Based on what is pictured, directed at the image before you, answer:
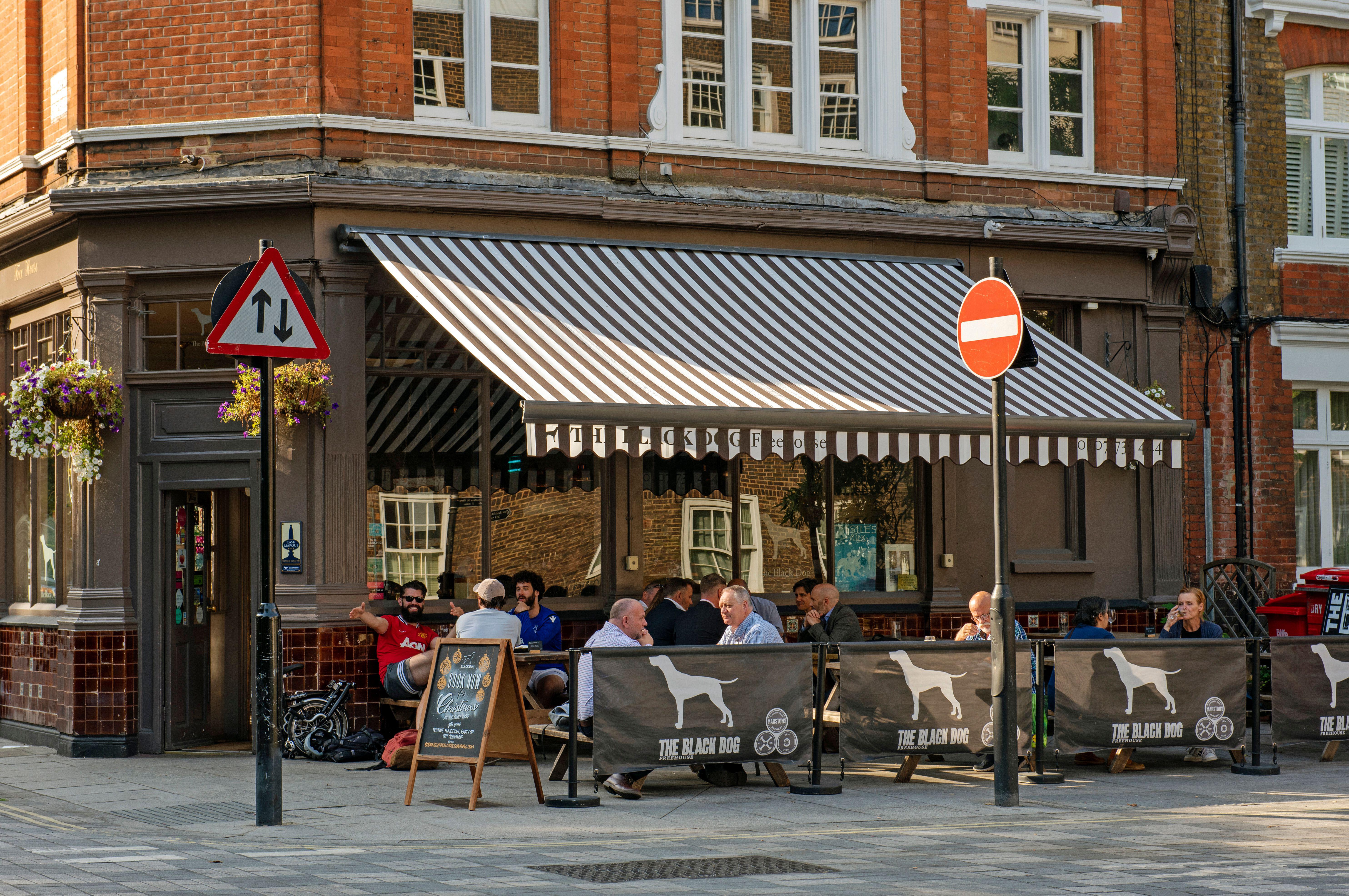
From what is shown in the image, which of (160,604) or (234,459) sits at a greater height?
(234,459)

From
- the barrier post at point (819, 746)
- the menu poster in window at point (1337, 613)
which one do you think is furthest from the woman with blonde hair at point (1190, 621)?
the barrier post at point (819, 746)

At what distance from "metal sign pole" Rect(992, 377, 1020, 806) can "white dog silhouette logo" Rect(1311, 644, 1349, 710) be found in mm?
3363

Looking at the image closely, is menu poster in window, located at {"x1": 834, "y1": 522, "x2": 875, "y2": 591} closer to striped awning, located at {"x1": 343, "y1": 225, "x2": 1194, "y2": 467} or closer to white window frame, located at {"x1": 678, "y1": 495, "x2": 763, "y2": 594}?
white window frame, located at {"x1": 678, "y1": 495, "x2": 763, "y2": 594}

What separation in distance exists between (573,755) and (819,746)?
172cm

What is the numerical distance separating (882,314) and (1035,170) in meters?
Answer: 2.97

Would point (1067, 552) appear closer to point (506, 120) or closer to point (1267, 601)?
point (1267, 601)

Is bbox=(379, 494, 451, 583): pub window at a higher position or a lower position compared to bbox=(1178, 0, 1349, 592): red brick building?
lower

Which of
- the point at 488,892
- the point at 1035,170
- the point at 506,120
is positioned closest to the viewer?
the point at 488,892

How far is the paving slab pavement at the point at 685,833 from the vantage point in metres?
7.47

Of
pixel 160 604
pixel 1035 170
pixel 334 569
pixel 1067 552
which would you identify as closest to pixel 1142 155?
pixel 1035 170

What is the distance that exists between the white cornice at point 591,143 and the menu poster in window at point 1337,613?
4.50 metres

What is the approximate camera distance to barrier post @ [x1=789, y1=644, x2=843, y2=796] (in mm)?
10586

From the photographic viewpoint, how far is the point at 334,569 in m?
13.0

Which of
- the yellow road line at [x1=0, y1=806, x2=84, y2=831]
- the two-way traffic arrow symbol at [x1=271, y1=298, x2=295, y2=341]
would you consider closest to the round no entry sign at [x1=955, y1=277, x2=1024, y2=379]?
the two-way traffic arrow symbol at [x1=271, y1=298, x2=295, y2=341]
